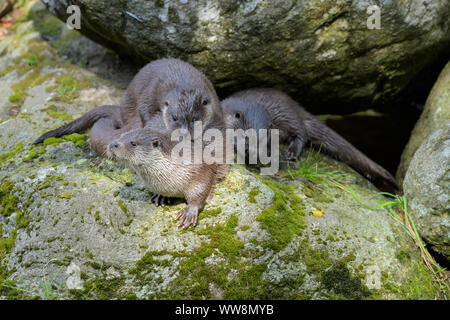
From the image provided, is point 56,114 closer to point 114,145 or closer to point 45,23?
point 114,145

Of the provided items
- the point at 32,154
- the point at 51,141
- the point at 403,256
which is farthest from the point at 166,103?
the point at 403,256

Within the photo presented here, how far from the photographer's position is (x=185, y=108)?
10.3 feet

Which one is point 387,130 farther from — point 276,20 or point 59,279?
point 59,279

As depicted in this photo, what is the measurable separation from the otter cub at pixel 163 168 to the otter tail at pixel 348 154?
1729mm

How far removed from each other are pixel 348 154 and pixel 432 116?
2.72 ft

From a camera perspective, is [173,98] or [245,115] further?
[245,115]

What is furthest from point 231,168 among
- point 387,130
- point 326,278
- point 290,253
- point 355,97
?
point 387,130

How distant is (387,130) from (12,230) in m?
4.36

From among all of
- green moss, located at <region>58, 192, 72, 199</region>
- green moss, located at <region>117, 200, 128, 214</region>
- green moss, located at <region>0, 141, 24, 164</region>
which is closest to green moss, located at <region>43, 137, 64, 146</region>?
green moss, located at <region>0, 141, 24, 164</region>

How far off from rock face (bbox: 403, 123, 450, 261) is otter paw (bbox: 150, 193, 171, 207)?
1856 mm

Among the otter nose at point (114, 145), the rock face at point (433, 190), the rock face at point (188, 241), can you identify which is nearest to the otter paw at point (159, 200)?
the rock face at point (188, 241)

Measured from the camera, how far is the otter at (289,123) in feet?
12.4

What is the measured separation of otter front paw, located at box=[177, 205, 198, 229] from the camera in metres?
2.54
